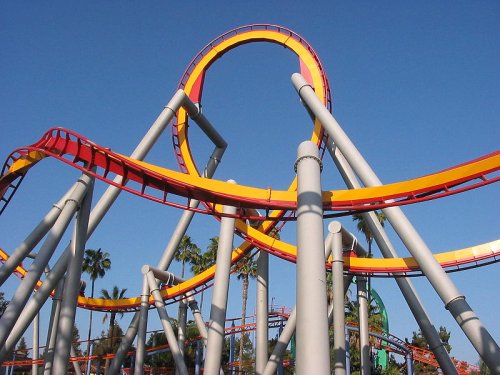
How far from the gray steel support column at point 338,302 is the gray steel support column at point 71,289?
5735 mm

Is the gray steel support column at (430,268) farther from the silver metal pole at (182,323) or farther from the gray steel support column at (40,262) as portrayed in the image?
the silver metal pole at (182,323)

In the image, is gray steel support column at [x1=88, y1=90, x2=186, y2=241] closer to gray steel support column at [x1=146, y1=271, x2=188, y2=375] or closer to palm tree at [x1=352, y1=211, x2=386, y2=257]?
gray steel support column at [x1=146, y1=271, x2=188, y2=375]

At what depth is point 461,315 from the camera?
895cm

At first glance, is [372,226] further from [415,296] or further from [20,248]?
[20,248]

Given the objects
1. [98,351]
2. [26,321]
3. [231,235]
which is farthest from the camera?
[98,351]

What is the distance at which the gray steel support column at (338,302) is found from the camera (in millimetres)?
11078

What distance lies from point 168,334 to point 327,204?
7299 millimetres

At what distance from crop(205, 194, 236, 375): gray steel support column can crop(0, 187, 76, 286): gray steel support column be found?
3914mm

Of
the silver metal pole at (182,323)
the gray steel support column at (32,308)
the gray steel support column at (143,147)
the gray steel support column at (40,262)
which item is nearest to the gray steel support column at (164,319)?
the silver metal pole at (182,323)

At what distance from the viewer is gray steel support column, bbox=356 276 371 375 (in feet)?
43.2

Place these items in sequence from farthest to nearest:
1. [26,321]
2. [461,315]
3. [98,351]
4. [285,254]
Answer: [98,351] < [285,254] < [26,321] < [461,315]

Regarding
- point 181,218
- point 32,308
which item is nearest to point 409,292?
point 181,218

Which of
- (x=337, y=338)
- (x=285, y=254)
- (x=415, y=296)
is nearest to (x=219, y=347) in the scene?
(x=337, y=338)

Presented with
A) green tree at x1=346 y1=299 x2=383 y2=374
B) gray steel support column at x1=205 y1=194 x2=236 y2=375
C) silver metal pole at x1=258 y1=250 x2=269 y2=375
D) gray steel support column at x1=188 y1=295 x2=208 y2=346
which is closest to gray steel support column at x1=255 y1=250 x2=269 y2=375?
silver metal pole at x1=258 y1=250 x2=269 y2=375
